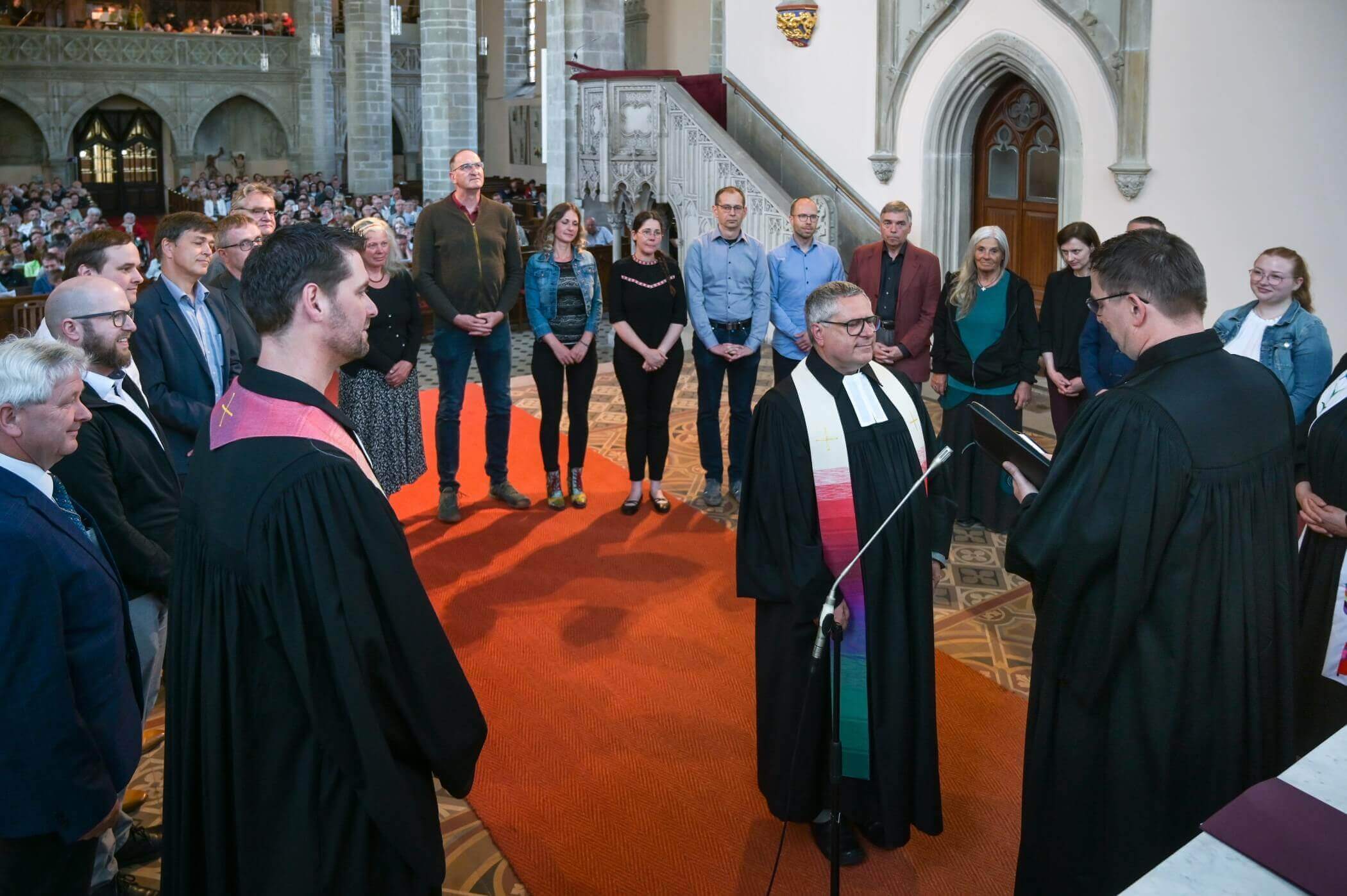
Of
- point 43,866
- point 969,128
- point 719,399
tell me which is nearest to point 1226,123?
point 969,128

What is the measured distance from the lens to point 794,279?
6094 mm

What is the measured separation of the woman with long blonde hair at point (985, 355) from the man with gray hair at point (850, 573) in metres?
2.62

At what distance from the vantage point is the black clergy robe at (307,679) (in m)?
1.94

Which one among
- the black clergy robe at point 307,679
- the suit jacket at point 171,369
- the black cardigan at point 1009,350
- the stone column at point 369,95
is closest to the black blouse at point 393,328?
the suit jacket at point 171,369

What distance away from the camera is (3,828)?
7.14 feet

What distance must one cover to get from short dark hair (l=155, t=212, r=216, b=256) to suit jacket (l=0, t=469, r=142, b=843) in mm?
2005

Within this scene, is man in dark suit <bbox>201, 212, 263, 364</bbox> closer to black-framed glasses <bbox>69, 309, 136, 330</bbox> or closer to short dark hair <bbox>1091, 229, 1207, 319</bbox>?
black-framed glasses <bbox>69, 309, 136, 330</bbox>

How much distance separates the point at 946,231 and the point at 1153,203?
2.14m

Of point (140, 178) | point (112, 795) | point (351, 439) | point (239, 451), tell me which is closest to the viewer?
point (239, 451)

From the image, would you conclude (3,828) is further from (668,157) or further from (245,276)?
(668,157)

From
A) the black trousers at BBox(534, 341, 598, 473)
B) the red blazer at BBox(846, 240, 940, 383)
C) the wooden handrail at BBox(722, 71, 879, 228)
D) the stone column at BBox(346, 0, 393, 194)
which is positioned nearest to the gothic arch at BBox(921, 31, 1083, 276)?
the wooden handrail at BBox(722, 71, 879, 228)

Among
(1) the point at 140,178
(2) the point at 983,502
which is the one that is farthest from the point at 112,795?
(1) the point at 140,178

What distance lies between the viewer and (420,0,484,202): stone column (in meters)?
15.5

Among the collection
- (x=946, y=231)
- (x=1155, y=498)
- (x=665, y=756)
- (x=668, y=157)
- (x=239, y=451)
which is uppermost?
(x=668, y=157)
